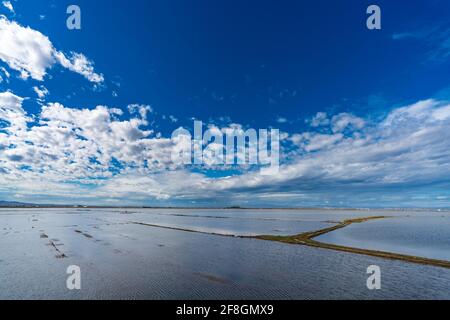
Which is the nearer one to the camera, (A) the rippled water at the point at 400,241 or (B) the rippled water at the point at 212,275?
(B) the rippled water at the point at 212,275

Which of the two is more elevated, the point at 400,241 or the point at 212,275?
the point at 212,275

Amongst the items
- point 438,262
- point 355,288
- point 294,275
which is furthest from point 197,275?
point 438,262

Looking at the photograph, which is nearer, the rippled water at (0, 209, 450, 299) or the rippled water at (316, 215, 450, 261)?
the rippled water at (0, 209, 450, 299)

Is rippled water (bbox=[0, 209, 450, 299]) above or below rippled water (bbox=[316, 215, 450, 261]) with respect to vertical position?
above

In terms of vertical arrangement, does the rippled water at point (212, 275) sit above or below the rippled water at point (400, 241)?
above

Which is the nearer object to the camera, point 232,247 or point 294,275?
point 294,275

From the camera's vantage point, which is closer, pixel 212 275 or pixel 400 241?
pixel 212 275

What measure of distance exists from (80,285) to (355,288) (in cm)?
2023

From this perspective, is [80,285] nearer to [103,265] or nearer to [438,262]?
[103,265]

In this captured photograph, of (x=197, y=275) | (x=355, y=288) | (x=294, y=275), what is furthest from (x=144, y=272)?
(x=355, y=288)

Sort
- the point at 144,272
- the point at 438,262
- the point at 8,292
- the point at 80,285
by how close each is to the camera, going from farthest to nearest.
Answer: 1. the point at 438,262
2. the point at 144,272
3. the point at 80,285
4. the point at 8,292
